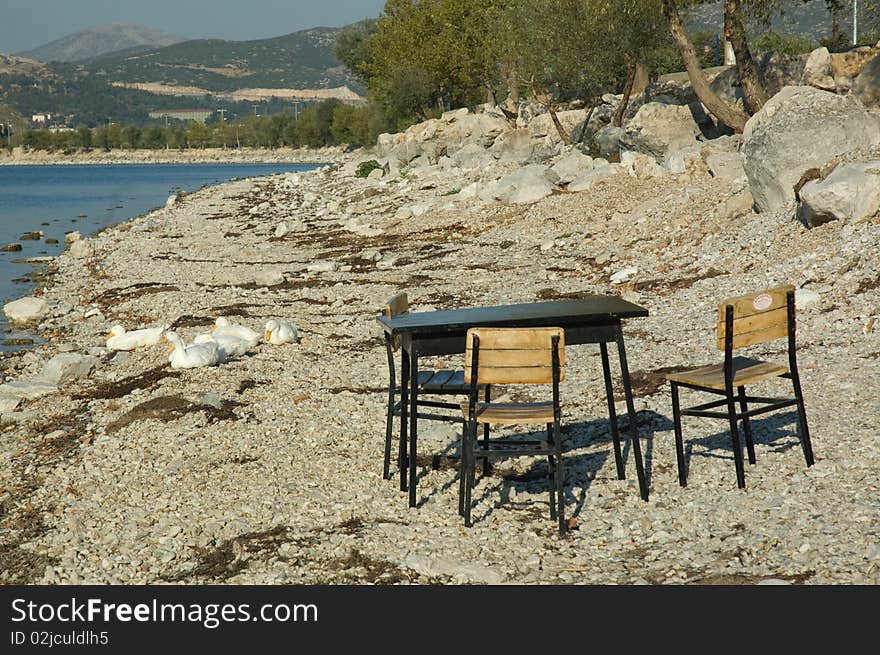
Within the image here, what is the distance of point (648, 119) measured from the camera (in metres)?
26.8

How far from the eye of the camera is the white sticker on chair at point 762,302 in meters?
7.01

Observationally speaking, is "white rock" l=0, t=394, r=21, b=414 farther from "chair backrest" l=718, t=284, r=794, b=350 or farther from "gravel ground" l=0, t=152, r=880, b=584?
"chair backrest" l=718, t=284, r=794, b=350

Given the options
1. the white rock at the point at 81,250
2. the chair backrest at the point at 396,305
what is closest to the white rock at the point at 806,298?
the chair backrest at the point at 396,305

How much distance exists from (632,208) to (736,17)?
19.6ft

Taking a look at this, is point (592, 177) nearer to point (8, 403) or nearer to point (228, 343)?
point (228, 343)

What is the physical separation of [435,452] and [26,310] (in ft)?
45.6

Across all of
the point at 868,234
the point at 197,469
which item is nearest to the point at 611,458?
the point at 197,469

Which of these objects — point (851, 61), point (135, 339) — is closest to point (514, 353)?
point (135, 339)

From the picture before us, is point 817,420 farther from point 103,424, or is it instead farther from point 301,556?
point 103,424

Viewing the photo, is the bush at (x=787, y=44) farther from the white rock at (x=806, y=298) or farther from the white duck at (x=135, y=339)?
Result: the white duck at (x=135, y=339)

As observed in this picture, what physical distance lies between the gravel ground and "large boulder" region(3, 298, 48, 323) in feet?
1.92

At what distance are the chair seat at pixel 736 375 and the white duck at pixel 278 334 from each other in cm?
724

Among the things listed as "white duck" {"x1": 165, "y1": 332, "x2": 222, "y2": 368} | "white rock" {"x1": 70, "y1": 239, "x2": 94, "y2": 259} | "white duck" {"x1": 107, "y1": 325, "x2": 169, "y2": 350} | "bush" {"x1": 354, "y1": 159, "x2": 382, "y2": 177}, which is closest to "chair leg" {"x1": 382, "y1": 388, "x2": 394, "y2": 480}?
"white duck" {"x1": 165, "y1": 332, "x2": 222, "y2": 368}

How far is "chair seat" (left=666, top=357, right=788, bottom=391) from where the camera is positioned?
709 centimetres
